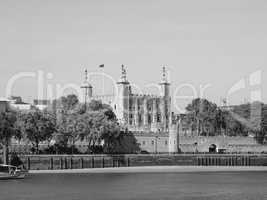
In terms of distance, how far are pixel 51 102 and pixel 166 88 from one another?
76.5 feet

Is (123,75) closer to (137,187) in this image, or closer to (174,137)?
(174,137)

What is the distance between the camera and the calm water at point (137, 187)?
54.2 meters

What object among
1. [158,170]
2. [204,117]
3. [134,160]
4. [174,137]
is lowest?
[158,170]

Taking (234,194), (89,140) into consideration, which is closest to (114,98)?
(89,140)

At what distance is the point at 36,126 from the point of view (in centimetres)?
8875

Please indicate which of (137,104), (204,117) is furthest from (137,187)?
(137,104)

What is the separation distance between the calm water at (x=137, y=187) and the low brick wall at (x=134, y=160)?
8.68 m

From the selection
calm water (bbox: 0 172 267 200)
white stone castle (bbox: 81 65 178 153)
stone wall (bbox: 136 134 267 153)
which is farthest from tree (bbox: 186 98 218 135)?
calm water (bbox: 0 172 267 200)

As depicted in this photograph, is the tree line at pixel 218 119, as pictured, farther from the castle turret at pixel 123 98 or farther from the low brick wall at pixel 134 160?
the low brick wall at pixel 134 160

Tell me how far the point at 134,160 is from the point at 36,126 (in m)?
12.6

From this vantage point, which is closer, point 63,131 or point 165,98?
point 63,131

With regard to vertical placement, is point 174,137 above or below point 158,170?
above

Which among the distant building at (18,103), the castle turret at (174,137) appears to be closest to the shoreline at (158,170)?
the castle turret at (174,137)

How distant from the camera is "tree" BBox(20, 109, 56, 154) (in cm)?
8838
